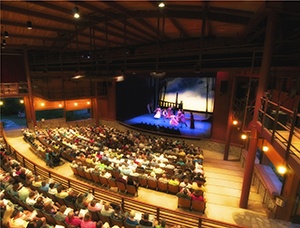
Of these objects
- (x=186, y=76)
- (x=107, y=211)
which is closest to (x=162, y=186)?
(x=107, y=211)

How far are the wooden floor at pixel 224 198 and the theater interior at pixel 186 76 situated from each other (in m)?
0.11

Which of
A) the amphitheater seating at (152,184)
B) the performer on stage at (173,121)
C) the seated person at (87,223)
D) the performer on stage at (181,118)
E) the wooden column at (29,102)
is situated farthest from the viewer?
the performer on stage at (181,118)

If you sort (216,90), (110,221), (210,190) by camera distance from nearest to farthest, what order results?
(110,221) < (210,190) < (216,90)

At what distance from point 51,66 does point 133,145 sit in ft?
34.6

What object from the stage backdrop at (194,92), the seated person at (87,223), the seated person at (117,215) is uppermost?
the stage backdrop at (194,92)

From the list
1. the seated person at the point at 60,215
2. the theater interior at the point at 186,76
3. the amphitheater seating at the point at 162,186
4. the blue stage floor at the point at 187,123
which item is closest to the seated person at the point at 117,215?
the theater interior at the point at 186,76

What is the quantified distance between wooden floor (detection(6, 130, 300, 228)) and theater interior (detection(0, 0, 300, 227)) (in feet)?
0.37

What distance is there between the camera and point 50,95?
17078mm

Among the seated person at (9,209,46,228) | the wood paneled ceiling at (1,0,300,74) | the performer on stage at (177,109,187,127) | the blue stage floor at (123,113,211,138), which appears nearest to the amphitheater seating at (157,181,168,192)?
the seated person at (9,209,46,228)

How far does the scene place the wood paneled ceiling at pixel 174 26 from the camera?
6871 mm

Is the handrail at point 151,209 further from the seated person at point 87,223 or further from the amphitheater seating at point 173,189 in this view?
the seated person at point 87,223

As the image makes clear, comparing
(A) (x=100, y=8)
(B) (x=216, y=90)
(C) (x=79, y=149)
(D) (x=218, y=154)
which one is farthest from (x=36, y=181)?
(B) (x=216, y=90)

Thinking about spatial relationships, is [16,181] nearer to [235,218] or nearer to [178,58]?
[235,218]

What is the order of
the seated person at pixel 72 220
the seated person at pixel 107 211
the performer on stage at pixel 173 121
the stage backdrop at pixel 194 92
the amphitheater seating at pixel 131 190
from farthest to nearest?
1. the stage backdrop at pixel 194 92
2. the performer on stage at pixel 173 121
3. the amphitheater seating at pixel 131 190
4. the seated person at pixel 107 211
5. the seated person at pixel 72 220
